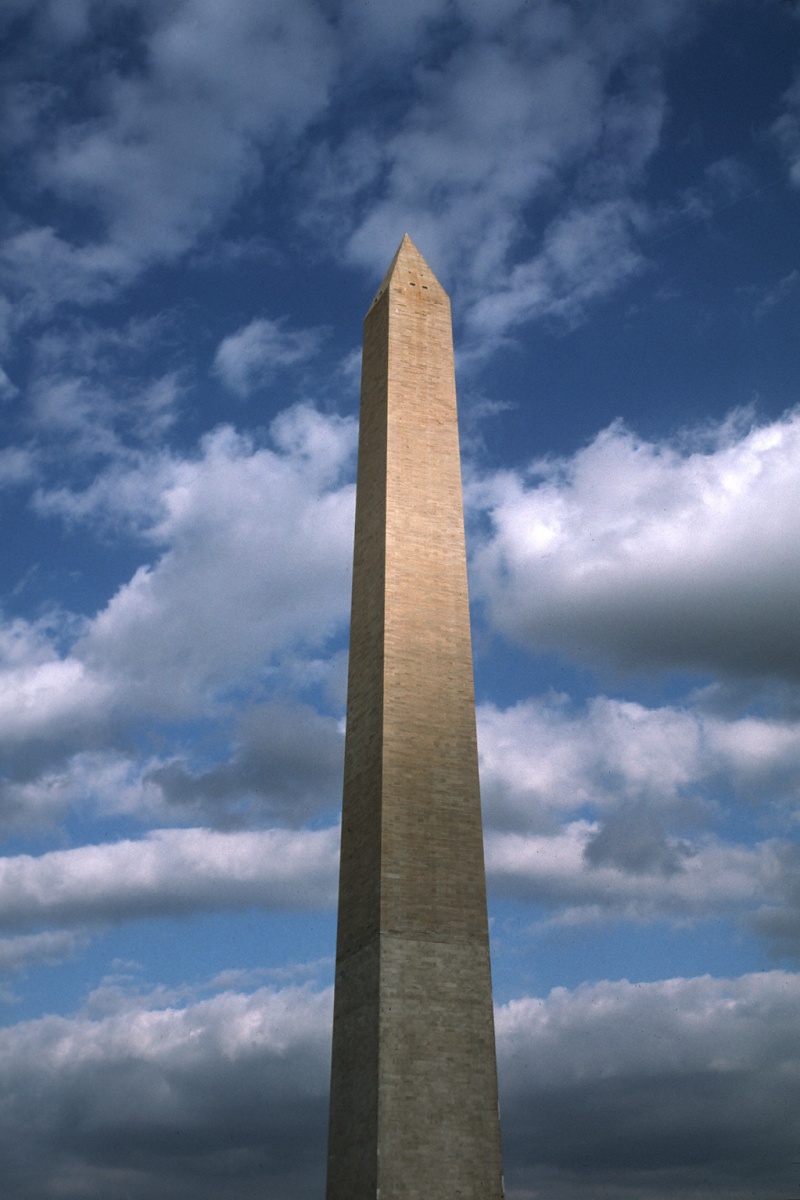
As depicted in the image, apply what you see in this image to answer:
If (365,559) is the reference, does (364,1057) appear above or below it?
below

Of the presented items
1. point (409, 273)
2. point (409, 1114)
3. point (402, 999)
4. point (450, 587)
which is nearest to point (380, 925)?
point (402, 999)

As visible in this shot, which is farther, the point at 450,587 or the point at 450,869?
the point at 450,587

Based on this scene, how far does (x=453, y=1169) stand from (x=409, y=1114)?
143 centimetres

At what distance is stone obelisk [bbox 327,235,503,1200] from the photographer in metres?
25.8

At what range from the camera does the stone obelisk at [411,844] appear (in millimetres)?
25750

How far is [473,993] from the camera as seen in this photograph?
27328 millimetres

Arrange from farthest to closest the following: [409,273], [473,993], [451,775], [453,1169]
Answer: [409,273] < [451,775] < [473,993] < [453,1169]

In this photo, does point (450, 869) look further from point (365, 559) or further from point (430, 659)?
point (365, 559)

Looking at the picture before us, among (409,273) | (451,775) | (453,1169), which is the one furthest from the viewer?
(409,273)

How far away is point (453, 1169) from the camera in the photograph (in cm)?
2552

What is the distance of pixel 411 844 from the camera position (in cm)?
2811

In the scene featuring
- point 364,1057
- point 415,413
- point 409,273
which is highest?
point 409,273

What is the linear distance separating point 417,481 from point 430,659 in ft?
17.0

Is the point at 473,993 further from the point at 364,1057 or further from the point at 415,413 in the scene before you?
the point at 415,413
